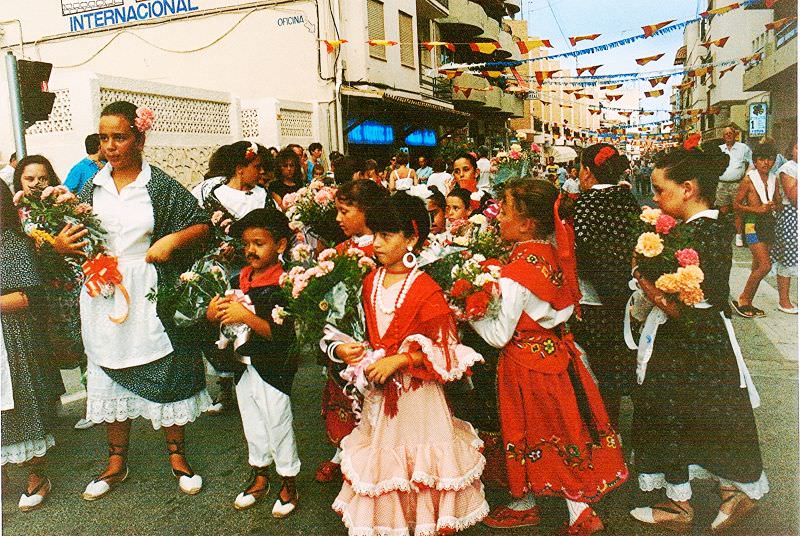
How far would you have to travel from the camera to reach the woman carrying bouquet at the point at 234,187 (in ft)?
14.1

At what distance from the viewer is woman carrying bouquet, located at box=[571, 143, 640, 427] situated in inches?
134

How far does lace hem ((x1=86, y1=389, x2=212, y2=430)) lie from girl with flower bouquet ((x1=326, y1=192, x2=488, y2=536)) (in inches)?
44.5

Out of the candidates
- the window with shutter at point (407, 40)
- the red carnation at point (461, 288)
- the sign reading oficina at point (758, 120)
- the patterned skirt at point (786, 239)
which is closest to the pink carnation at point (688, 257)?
the red carnation at point (461, 288)

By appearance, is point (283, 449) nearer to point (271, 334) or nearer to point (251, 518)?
point (251, 518)

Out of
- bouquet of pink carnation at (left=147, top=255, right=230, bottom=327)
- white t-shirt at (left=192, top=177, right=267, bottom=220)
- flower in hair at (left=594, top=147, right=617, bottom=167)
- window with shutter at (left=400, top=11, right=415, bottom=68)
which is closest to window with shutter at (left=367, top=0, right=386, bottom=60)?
window with shutter at (left=400, top=11, right=415, bottom=68)

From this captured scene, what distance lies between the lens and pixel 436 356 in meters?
2.62

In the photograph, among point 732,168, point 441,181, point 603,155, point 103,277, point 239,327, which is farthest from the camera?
point 732,168

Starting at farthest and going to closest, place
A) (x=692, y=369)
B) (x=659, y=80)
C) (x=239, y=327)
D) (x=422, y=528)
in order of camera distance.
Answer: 1. (x=659, y=80)
2. (x=239, y=327)
3. (x=692, y=369)
4. (x=422, y=528)

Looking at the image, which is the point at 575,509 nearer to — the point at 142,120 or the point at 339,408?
the point at 339,408

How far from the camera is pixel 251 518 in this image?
3066 mm

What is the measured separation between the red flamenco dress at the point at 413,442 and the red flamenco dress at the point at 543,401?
0.69ft

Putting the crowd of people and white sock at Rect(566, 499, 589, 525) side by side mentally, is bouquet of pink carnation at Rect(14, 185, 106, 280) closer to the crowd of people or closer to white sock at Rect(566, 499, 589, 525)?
the crowd of people

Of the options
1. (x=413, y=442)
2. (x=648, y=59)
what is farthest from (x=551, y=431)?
(x=648, y=59)

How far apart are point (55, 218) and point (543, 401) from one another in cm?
261
